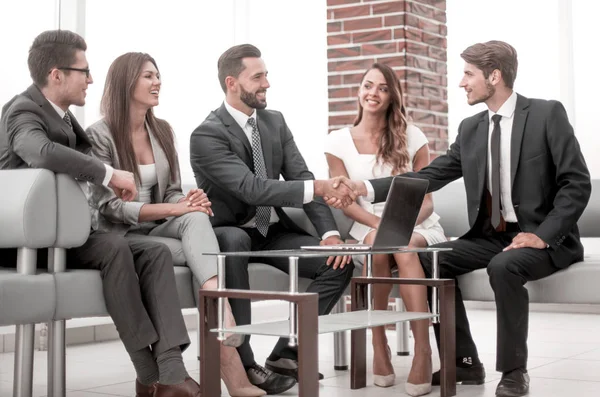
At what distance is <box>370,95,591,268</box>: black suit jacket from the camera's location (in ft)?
11.0

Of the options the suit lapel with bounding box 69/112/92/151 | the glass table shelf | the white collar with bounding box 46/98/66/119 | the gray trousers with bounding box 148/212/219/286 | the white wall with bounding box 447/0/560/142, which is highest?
the white wall with bounding box 447/0/560/142

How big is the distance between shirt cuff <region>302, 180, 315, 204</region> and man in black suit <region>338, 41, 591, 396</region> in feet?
0.67

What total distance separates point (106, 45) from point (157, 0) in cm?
65

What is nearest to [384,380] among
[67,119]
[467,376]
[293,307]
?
[467,376]

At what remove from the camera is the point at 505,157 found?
11.6ft

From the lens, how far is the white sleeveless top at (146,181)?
138 inches

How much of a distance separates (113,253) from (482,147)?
4.90ft

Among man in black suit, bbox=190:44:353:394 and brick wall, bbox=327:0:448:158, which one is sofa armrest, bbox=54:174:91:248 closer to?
man in black suit, bbox=190:44:353:394

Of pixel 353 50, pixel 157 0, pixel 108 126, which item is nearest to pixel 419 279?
pixel 108 126

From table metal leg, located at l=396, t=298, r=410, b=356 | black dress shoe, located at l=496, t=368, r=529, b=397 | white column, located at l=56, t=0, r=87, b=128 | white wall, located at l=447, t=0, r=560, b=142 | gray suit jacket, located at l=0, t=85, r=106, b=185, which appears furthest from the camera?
white wall, located at l=447, t=0, r=560, b=142

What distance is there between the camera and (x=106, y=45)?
5.01m

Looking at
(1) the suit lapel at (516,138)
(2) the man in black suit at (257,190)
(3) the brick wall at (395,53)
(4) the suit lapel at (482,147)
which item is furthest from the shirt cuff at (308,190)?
(3) the brick wall at (395,53)

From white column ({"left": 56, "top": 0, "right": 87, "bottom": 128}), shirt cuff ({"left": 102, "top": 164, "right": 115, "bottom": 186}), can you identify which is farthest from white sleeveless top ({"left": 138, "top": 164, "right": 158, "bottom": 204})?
white column ({"left": 56, "top": 0, "right": 87, "bottom": 128})

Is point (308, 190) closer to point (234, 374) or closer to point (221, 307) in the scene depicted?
point (234, 374)
